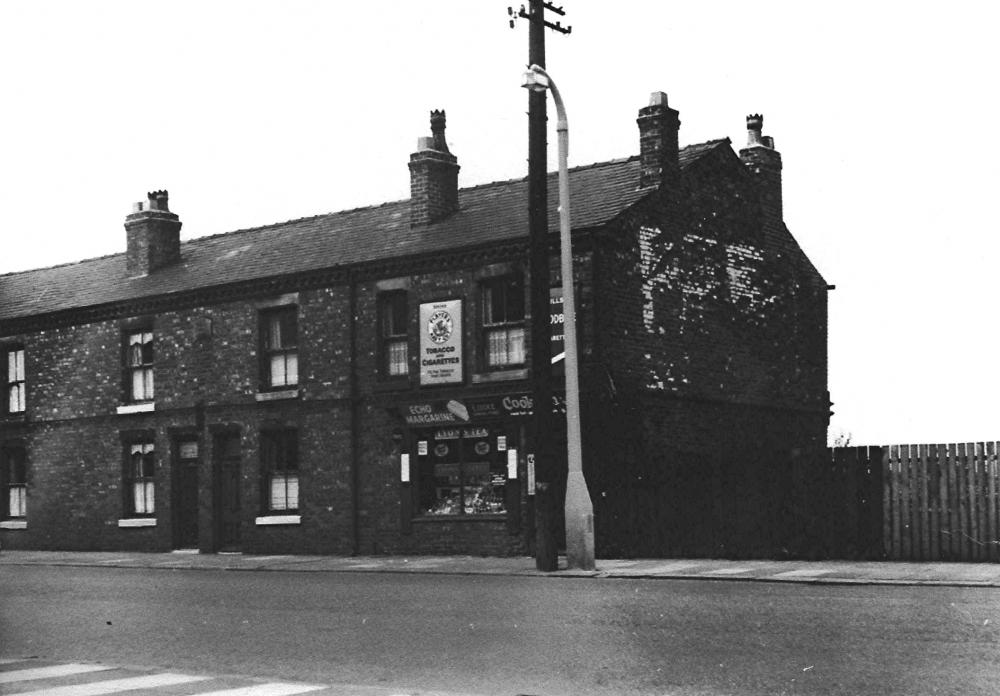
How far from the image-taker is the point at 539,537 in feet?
72.0

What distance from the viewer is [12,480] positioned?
36.9 m

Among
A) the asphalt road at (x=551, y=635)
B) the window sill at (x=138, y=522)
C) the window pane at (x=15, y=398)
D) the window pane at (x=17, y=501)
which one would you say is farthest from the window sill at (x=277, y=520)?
the asphalt road at (x=551, y=635)

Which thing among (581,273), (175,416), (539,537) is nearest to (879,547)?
(539,537)

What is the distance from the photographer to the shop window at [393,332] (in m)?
29.4

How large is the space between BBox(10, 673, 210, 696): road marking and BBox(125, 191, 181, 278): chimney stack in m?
26.0

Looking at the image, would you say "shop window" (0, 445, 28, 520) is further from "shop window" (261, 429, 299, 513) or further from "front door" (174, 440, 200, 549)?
"shop window" (261, 429, 299, 513)

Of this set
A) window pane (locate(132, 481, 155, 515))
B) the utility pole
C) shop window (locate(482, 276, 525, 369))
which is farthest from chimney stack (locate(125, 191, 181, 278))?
the utility pole

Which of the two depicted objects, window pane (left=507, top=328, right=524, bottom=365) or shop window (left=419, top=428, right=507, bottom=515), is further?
shop window (left=419, top=428, right=507, bottom=515)

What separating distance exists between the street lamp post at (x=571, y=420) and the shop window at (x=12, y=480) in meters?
19.8

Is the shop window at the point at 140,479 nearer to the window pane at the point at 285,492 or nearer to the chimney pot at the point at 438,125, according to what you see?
the window pane at the point at 285,492

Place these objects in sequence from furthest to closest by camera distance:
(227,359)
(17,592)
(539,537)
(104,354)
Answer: (104,354) < (227,359) < (539,537) < (17,592)

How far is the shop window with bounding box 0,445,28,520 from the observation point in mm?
36594

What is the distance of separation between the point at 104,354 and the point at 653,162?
1454cm

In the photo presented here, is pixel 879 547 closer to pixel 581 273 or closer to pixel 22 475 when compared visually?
pixel 581 273
